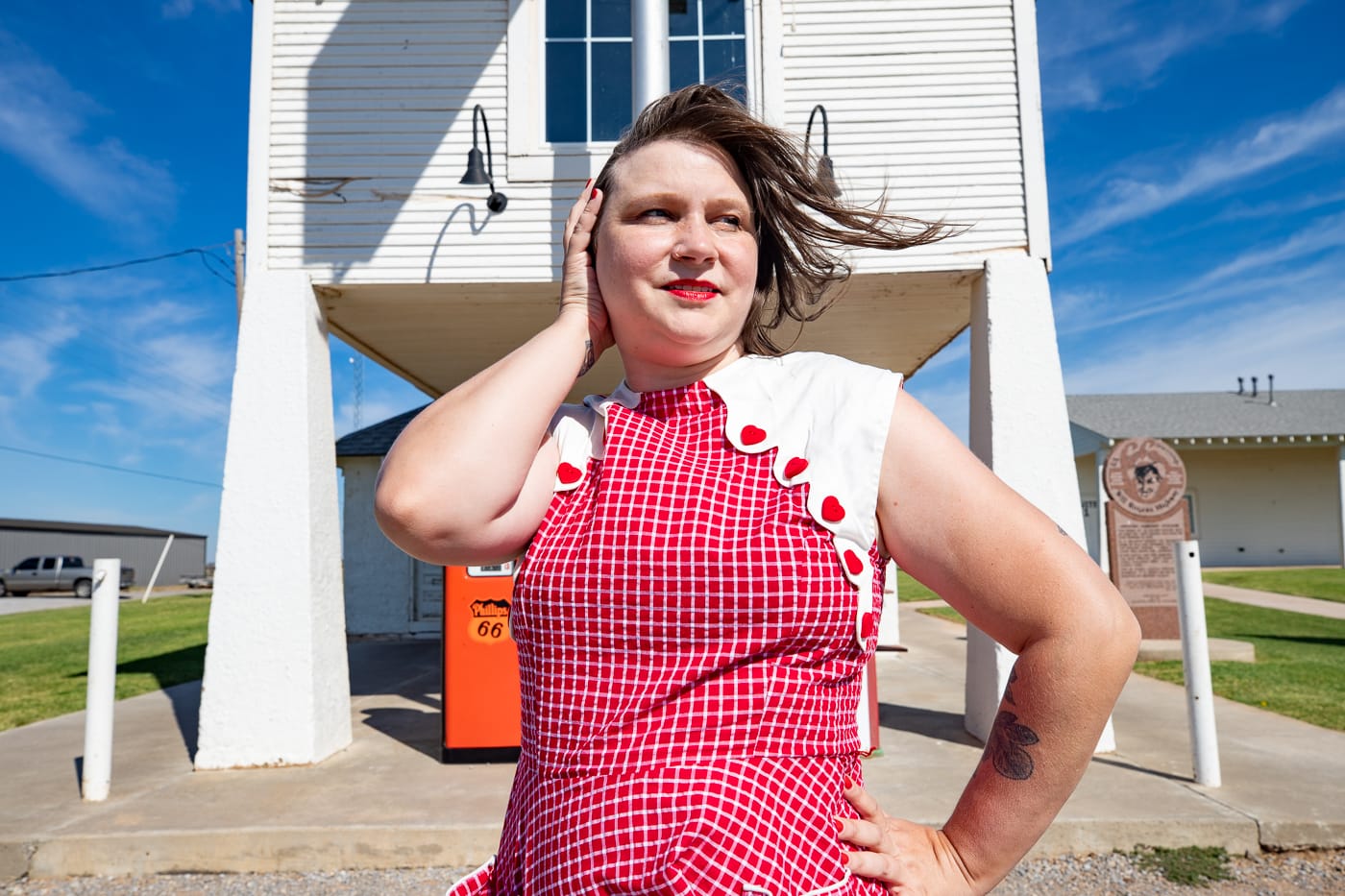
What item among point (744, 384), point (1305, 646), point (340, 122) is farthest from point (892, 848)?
point (1305, 646)

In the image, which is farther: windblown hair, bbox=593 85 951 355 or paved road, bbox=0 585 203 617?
paved road, bbox=0 585 203 617

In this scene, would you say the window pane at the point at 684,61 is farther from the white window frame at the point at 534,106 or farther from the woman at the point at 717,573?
the woman at the point at 717,573

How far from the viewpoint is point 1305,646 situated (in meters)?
10.7

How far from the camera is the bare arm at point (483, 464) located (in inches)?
45.0

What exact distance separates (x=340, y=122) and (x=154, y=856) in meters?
4.83

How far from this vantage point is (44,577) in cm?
3344

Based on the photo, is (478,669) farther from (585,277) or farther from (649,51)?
(585,277)

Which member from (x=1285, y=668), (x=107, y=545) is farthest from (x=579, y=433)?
(x=107, y=545)

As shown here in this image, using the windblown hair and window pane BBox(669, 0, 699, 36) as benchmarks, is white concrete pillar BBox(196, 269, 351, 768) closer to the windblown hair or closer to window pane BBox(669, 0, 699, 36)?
window pane BBox(669, 0, 699, 36)

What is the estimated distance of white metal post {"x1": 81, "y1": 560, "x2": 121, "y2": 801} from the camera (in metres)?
5.00

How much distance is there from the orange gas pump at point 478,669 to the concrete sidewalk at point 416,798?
17 centimetres

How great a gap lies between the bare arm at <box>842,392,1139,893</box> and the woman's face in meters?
0.30

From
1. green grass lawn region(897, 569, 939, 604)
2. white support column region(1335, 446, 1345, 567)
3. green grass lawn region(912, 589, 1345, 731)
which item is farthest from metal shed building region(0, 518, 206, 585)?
white support column region(1335, 446, 1345, 567)

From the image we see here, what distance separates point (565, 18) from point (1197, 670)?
20.2 feet
